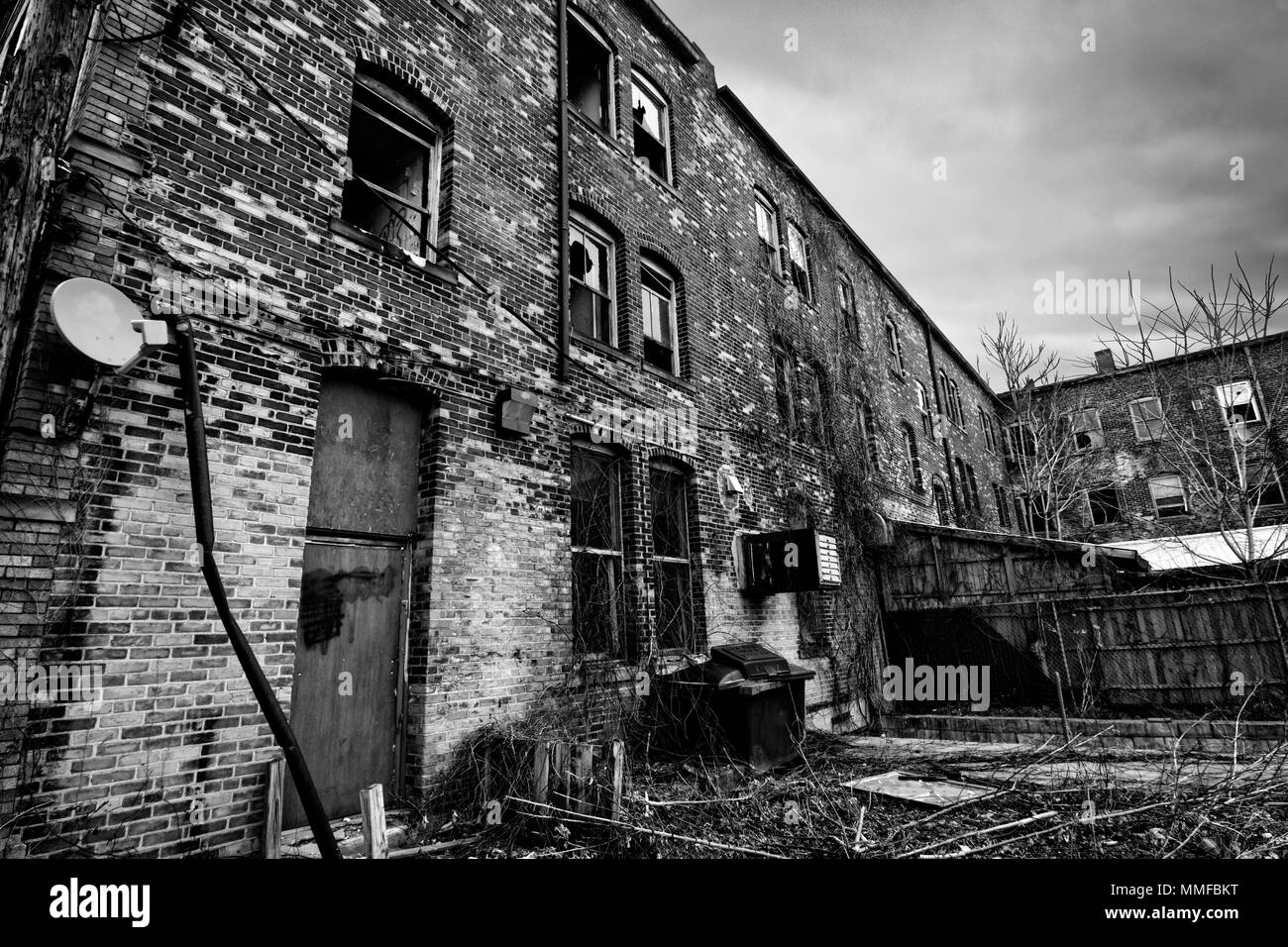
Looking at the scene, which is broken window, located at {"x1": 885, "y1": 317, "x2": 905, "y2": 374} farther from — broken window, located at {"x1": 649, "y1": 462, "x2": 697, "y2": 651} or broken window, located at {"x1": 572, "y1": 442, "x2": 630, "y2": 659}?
broken window, located at {"x1": 572, "y1": 442, "x2": 630, "y2": 659}

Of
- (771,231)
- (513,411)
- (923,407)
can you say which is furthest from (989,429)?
(513,411)

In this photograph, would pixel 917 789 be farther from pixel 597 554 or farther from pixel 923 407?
pixel 923 407

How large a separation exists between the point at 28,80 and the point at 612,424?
217 inches

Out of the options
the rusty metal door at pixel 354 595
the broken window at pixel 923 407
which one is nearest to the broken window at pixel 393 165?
the rusty metal door at pixel 354 595

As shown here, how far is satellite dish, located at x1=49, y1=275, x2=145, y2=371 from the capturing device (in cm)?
353

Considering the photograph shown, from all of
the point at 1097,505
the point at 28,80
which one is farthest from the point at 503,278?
the point at 1097,505

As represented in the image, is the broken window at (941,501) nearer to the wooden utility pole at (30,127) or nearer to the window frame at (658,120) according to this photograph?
the window frame at (658,120)

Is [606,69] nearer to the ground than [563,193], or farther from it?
farther from it

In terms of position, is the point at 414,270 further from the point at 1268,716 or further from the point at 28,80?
the point at 1268,716

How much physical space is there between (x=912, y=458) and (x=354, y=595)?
16.6 metres

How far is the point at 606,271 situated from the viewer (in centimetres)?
883

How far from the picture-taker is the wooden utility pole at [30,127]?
3.20 metres

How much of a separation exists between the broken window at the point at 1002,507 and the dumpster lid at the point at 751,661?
858 inches

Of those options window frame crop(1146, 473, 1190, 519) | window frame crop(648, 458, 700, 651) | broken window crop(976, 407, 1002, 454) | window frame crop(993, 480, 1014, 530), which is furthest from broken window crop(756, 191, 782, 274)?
window frame crop(1146, 473, 1190, 519)
